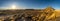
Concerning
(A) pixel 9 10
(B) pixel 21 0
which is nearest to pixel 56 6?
(B) pixel 21 0

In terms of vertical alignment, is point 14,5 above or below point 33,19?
above

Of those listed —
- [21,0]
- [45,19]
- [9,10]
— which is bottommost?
[45,19]

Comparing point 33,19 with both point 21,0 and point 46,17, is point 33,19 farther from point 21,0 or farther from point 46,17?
point 21,0

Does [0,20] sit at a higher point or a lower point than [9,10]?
lower

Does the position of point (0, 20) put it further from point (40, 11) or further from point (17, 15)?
point (40, 11)

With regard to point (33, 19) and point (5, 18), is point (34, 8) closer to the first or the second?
point (33, 19)

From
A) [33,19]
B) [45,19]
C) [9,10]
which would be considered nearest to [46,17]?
[45,19]
